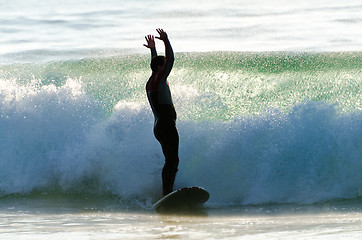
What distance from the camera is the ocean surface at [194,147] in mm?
7883

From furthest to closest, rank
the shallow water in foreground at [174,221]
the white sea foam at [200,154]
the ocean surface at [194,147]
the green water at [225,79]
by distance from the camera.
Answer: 1. the green water at [225,79]
2. the white sea foam at [200,154]
3. the ocean surface at [194,147]
4. the shallow water in foreground at [174,221]

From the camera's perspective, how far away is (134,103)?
33.3 feet

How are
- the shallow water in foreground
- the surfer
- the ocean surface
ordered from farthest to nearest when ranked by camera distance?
the surfer < the ocean surface < the shallow water in foreground

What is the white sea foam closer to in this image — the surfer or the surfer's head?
the surfer

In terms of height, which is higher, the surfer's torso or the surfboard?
the surfer's torso

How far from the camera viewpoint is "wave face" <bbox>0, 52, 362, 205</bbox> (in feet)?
30.4

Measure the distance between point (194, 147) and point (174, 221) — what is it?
6.54 feet

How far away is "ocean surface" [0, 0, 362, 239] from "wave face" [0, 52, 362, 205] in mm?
17

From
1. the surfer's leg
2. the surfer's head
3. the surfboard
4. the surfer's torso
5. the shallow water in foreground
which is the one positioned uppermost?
the surfer's head

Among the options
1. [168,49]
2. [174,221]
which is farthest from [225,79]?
[174,221]

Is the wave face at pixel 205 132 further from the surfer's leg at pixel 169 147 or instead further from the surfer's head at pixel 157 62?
the surfer's head at pixel 157 62

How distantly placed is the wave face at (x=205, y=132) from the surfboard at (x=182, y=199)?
2.31 ft

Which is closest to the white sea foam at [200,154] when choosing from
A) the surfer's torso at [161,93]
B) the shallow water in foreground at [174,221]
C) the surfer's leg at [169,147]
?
the shallow water in foreground at [174,221]

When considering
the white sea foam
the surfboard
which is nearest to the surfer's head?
the surfboard
